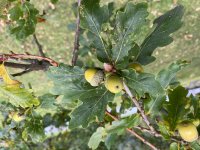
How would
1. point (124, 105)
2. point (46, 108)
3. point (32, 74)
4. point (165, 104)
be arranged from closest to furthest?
point (165, 104)
point (46, 108)
point (124, 105)
point (32, 74)

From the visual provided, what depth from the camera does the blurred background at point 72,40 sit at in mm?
5652

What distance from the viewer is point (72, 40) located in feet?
20.9

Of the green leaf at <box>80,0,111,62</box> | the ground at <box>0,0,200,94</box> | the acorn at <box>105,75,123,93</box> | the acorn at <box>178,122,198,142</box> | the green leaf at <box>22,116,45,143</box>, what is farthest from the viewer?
the ground at <box>0,0,200,94</box>

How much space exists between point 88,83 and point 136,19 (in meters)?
0.44

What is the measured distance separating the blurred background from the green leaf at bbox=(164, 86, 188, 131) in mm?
3467

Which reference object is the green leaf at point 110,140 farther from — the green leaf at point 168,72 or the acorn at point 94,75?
the acorn at point 94,75

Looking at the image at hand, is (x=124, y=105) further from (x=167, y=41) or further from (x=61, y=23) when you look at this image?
(x=61, y=23)

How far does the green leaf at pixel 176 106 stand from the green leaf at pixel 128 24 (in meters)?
0.56

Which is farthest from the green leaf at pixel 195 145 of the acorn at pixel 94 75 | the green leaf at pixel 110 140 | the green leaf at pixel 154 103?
the acorn at pixel 94 75

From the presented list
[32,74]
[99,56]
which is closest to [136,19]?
[99,56]

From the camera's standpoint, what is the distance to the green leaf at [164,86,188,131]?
89.6 inches

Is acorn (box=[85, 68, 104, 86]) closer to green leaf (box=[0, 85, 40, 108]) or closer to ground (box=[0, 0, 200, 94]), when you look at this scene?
green leaf (box=[0, 85, 40, 108])

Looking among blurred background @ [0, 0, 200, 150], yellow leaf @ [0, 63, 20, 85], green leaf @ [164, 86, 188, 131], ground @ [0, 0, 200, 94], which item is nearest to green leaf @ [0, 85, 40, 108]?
yellow leaf @ [0, 63, 20, 85]

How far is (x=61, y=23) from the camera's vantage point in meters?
6.20
